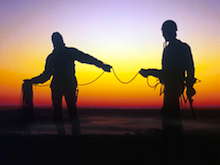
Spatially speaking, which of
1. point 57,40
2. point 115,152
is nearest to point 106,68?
point 57,40

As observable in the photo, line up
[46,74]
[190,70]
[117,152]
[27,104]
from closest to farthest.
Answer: [117,152] < [190,70] < [46,74] < [27,104]

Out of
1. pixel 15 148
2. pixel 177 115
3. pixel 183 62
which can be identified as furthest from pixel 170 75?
pixel 15 148

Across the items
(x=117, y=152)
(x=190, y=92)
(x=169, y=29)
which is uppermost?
(x=169, y=29)

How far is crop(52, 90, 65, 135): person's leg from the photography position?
7270 millimetres

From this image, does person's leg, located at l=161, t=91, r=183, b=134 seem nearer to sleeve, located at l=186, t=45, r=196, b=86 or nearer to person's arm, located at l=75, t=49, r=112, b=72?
sleeve, located at l=186, t=45, r=196, b=86

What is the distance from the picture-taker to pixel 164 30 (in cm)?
552

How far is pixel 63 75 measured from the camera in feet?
24.2

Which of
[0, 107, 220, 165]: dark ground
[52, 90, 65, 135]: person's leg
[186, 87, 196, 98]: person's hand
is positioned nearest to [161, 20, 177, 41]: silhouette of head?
[186, 87, 196, 98]: person's hand

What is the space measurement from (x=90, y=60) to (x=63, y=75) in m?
0.87

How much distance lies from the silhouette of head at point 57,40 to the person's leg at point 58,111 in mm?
1262

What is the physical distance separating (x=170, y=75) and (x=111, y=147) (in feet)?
6.38

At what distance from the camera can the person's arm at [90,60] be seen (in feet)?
24.7

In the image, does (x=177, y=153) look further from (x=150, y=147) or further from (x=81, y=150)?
(x=81, y=150)

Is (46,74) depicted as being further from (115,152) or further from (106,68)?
(115,152)
